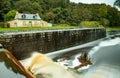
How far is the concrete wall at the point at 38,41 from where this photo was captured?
2320cm

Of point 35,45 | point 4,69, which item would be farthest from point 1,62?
point 35,45

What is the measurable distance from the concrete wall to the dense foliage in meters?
29.7

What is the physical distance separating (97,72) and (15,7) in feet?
192

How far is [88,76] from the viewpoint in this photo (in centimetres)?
1547

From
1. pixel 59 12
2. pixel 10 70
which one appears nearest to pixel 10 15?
pixel 59 12

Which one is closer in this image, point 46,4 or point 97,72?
point 97,72

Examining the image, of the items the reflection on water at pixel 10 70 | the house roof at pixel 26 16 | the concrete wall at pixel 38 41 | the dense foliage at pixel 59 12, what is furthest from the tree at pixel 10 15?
the reflection on water at pixel 10 70

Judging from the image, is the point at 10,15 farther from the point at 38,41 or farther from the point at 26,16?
the point at 38,41

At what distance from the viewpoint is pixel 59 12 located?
76.1 m

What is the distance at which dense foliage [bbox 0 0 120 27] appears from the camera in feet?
232

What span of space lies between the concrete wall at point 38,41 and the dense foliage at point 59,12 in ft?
97.4

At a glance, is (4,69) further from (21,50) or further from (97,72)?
(21,50)

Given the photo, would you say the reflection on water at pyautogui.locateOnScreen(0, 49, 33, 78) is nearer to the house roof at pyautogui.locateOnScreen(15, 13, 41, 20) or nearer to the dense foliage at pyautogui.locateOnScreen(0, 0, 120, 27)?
the house roof at pyautogui.locateOnScreen(15, 13, 41, 20)

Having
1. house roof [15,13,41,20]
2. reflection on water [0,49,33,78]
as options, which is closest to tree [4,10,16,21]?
house roof [15,13,41,20]
